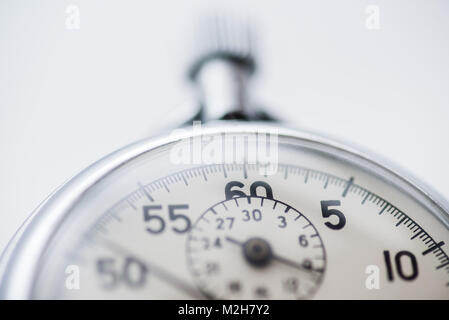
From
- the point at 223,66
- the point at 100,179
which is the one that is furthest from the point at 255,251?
the point at 223,66

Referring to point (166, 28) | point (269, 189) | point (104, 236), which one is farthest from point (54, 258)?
point (166, 28)

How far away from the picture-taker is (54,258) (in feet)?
1.92

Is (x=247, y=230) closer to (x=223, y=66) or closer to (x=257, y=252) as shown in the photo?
(x=257, y=252)

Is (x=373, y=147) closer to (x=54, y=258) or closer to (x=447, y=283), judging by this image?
(x=447, y=283)

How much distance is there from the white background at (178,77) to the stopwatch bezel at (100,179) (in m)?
0.31

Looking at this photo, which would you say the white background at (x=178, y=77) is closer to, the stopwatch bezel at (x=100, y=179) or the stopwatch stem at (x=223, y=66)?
the stopwatch stem at (x=223, y=66)

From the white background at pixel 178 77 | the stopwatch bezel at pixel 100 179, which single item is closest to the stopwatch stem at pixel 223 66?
the white background at pixel 178 77

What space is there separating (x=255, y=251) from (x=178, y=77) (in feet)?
1.76

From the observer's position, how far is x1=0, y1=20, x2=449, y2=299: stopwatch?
0.58m

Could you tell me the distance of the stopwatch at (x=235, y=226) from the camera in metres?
0.58

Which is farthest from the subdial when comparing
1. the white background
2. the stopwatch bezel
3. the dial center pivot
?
the white background

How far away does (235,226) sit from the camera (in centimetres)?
63

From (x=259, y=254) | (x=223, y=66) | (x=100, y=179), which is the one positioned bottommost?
(x=259, y=254)

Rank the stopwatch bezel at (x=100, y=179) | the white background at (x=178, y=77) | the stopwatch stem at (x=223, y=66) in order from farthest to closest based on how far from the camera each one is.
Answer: the white background at (x=178, y=77) → the stopwatch stem at (x=223, y=66) → the stopwatch bezel at (x=100, y=179)
